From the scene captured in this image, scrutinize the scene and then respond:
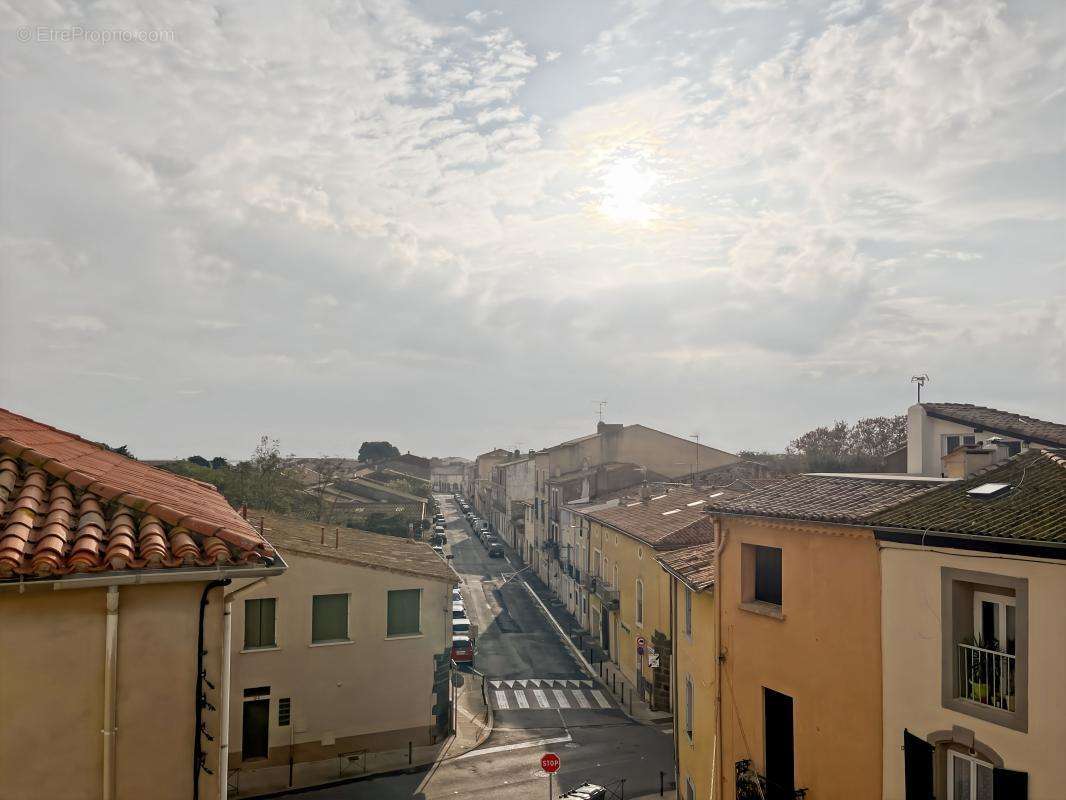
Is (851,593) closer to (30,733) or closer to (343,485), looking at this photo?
(30,733)

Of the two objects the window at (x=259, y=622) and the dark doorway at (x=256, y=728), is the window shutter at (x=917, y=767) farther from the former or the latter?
the dark doorway at (x=256, y=728)

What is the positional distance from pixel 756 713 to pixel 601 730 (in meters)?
14.3

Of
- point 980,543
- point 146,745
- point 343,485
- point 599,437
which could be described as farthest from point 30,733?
point 343,485

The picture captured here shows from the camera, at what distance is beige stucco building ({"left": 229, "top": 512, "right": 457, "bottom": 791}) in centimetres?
2338

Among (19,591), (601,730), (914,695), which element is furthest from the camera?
(601,730)

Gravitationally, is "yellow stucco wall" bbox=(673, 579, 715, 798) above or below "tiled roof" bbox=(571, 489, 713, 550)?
below

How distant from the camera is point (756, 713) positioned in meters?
15.6

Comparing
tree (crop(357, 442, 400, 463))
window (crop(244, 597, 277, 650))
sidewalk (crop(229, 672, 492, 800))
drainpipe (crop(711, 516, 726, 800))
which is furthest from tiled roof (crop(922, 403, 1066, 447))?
tree (crop(357, 442, 400, 463))

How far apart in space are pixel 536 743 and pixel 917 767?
17045 millimetres

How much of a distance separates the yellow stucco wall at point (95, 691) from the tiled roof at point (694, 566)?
1224 cm

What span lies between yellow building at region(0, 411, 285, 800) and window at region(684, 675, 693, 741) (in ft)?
49.8

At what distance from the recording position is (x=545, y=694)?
33031 millimetres

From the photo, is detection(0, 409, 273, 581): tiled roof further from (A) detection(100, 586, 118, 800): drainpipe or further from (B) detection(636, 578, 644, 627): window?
(B) detection(636, 578, 644, 627): window

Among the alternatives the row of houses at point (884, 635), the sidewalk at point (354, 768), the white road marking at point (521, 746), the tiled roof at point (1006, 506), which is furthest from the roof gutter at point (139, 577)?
the white road marking at point (521, 746)
